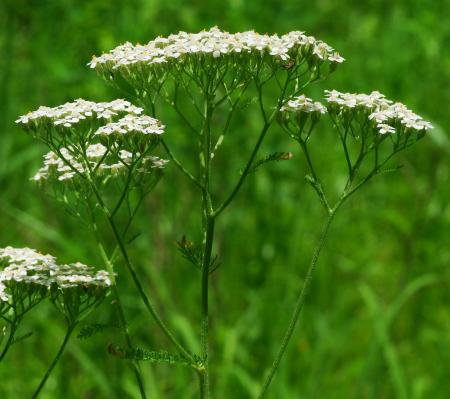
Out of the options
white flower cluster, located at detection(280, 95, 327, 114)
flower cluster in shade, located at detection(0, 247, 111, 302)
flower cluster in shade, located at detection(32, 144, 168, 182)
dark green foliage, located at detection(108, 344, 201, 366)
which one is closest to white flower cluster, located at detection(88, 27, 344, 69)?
white flower cluster, located at detection(280, 95, 327, 114)

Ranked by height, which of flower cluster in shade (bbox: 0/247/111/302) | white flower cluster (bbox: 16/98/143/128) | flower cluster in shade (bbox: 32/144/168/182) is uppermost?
white flower cluster (bbox: 16/98/143/128)

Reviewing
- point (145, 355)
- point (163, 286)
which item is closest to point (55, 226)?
point (163, 286)

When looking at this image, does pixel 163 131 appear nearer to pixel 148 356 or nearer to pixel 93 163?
pixel 93 163

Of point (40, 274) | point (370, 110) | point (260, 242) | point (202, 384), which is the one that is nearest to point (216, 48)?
point (370, 110)

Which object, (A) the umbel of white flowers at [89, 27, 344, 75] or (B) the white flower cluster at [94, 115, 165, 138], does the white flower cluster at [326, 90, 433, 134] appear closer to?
(A) the umbel of white flowers at [89, 27, 344, 75]

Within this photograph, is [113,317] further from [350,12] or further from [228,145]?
[350,12]

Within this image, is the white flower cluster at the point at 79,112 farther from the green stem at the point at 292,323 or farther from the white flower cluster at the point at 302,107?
the green stem at the point at 292,323
